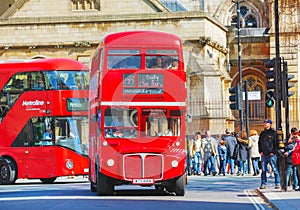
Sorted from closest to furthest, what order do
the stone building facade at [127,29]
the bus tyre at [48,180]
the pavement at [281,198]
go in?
the pavement at [281,198], the bus tyre at [48,180], the stone building facade at [127,29]

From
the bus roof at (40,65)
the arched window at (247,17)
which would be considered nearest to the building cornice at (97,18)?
the arched window at (247,17)

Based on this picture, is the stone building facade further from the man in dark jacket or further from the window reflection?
the window reflection

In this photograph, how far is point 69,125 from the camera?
118 ft

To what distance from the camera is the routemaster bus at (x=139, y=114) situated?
25.8 m

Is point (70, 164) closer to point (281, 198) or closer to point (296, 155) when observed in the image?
point (296, 155)

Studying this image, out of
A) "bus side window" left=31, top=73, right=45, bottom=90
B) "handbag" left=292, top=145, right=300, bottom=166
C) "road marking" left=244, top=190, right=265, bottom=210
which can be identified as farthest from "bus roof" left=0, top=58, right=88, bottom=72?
"handbag" left=292, top=145, right=300, bottom=166

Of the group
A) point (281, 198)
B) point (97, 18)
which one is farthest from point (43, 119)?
point (97, 18)

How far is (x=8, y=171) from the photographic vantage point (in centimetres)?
3625

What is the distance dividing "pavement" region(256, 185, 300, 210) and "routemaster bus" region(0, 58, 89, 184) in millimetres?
9257

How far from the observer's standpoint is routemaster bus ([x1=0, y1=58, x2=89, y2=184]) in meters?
35.6

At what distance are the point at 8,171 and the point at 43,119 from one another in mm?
2234

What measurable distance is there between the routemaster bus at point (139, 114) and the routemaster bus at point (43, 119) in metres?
9.25

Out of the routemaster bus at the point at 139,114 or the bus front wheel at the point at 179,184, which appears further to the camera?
the bus front wheel at the point at 179,184

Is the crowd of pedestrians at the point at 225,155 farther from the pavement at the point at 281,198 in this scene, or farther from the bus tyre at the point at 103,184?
the bus tyre at the point at 103,184
